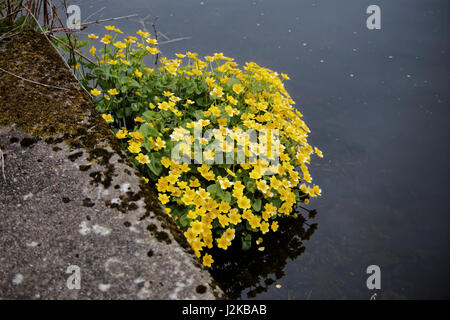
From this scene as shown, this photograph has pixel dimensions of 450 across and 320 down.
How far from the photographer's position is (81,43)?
3158 millimetres

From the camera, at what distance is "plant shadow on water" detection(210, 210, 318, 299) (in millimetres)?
2816

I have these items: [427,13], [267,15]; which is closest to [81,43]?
Answer: [267,15]

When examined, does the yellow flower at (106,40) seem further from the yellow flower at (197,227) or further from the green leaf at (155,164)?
the yellow flower at (197,227)

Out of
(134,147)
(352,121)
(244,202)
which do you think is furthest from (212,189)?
(352,121)

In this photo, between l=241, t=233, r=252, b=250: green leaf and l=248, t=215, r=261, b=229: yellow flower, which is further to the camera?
l=241, t=233, r=252, b=250: green leaf

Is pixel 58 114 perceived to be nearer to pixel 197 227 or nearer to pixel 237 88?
pixel 197 227

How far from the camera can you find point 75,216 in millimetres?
1827

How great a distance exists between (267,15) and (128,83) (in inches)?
151

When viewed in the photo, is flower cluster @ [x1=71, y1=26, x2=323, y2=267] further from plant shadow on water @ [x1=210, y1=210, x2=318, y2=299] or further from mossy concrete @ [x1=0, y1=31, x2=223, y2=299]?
mossy concrete @ [x1=0, y1=31, x2=223, y2=299]

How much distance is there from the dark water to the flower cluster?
1.32ft

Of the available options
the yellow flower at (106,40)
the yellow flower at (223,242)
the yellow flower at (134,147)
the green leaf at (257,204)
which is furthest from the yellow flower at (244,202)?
the yellow flower at (106,40)

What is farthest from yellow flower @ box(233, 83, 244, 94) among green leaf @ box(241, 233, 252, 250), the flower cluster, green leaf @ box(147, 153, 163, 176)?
green leaf @ box(241, 233, 252, 250)
